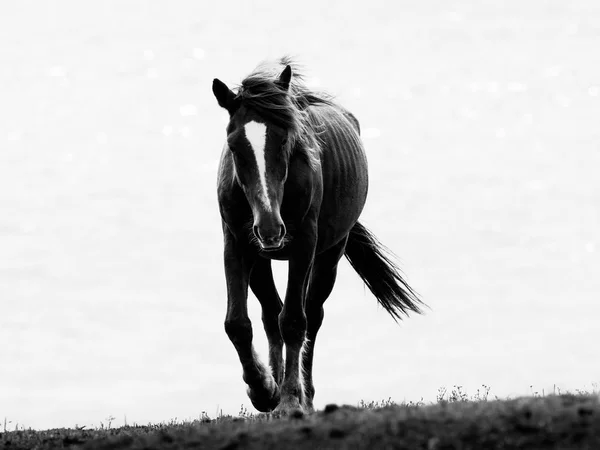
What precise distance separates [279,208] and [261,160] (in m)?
0.52

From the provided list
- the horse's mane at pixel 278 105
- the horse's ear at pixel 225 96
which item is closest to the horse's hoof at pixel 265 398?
the horse's mane at pixel 278 105

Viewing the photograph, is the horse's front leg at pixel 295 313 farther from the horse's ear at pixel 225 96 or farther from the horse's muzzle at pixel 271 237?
the horse's ear at pixel 225 96

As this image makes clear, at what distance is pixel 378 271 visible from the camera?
1528 cm

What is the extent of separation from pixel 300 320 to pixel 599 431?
14.4 feet

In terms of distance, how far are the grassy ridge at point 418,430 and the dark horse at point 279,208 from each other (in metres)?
2.37

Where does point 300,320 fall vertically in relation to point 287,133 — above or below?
below

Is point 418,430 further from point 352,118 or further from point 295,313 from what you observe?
point 352,118

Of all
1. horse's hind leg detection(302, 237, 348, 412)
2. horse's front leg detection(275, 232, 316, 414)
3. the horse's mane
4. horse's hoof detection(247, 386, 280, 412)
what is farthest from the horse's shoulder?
horse's hoof detection(247, 386, 280, 412)

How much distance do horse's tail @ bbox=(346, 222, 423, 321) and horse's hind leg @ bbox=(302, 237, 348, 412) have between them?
1423 millimetres

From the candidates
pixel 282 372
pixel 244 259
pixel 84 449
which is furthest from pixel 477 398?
pixel 84 449

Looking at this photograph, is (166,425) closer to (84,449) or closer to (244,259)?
(244,259)

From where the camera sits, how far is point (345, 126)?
13656 millimetres

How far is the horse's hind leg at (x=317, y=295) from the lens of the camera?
42.4 feet

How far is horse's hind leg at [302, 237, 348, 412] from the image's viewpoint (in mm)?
12938
